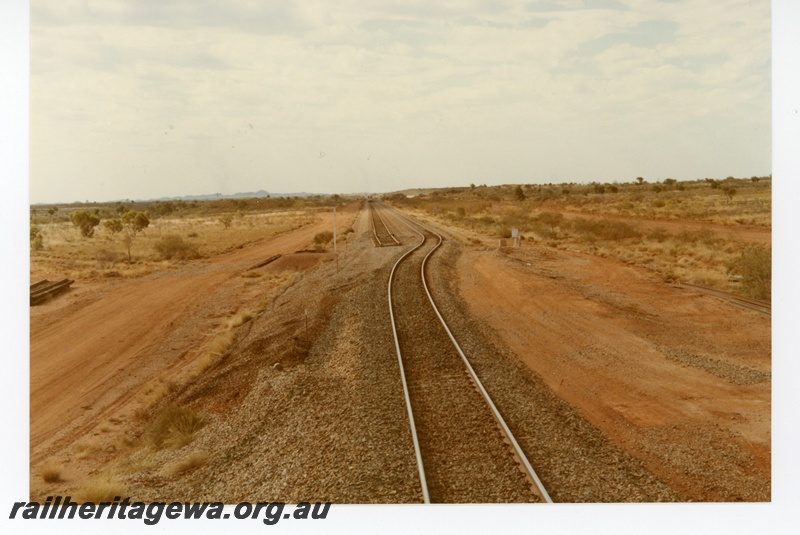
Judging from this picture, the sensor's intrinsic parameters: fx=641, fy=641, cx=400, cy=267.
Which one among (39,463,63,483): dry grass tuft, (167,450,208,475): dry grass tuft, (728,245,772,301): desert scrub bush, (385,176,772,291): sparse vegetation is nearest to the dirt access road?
(39,463,63,483): dry grass tuft

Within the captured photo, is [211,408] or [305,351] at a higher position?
[305,351]

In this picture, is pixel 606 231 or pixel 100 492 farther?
pixel 606 231

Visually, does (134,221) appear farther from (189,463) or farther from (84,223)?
(189,463)

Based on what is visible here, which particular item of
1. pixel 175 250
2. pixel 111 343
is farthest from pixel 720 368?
pixel 175 250

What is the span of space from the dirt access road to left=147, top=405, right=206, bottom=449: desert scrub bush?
1713mm

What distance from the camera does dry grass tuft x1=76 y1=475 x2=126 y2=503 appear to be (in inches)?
354

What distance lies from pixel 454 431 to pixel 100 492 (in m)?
5.07

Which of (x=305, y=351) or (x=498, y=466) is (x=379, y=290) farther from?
(x=498, y=466)

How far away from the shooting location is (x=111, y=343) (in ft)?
67.6

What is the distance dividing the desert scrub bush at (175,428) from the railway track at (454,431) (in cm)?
394

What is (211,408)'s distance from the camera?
12727mm

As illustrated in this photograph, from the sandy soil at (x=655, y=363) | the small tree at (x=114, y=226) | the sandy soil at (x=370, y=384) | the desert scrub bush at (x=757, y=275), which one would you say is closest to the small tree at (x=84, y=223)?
the small tree at (x=114, y=226)
